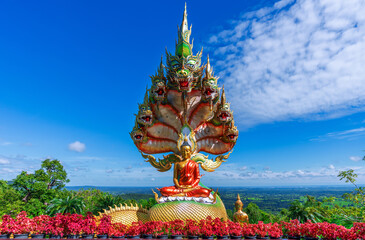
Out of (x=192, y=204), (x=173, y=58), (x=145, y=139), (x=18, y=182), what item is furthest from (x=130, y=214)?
(x=18, y=182)

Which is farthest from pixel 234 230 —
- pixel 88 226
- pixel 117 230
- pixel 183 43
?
pixel 183 43

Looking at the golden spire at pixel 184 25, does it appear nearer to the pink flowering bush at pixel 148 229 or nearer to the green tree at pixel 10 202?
the pink flowering bush at pixel 148 229

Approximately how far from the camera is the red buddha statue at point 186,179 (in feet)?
31.7

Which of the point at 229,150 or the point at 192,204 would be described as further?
the point at 229,150

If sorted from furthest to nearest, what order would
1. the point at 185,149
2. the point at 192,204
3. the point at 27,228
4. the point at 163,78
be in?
the point at 163,78
the point at 185,149
the point at 192,204
the point at 27,228

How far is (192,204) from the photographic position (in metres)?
8.86

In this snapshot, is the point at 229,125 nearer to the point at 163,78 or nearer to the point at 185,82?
the point at 185,82

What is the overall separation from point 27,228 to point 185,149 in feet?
20.8

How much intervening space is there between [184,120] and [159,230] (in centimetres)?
673

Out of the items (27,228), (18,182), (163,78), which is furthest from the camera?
(18,182)

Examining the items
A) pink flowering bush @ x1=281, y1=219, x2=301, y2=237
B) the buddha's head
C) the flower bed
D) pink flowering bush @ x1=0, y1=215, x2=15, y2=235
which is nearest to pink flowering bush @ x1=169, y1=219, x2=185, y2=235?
the flower bed

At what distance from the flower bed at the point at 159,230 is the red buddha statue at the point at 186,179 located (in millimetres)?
2869

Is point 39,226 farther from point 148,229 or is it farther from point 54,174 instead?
point 54,174

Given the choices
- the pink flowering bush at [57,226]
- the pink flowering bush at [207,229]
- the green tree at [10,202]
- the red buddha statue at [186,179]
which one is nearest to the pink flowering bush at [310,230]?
the pink flowering bush at [207,229]
